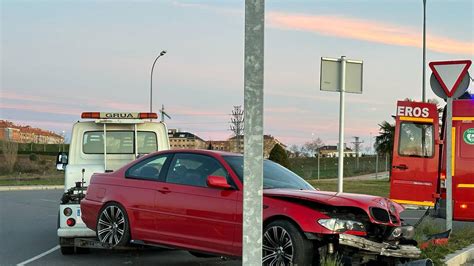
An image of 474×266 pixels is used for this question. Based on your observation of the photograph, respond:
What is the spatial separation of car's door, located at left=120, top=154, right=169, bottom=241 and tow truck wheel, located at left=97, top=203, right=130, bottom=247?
4.6 inches

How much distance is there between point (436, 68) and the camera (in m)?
9.56

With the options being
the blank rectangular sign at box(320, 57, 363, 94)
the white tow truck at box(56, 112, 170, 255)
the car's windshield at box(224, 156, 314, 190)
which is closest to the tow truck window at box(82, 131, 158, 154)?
the white tow truck at box(56, 112, 170, 255)

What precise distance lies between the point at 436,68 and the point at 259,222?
6.98 m

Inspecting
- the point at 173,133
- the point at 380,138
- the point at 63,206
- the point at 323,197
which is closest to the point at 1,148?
the point at 380,138

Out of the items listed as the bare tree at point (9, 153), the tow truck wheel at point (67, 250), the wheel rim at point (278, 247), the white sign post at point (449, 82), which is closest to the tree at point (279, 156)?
the bare tree at point (9, 153)

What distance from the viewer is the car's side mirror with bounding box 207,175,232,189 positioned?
6.96 metres

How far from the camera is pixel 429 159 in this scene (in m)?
11.5

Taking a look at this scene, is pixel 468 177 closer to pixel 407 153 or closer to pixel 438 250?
pixel 407 153

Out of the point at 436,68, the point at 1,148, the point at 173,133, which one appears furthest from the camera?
the point at 1,148

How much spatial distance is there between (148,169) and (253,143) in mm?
4716

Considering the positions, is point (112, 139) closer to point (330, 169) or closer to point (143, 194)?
point (143, 194)

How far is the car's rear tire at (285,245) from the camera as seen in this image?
630 centimetres

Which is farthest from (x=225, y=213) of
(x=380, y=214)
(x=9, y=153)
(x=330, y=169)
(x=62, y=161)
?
(x=330, y=169)

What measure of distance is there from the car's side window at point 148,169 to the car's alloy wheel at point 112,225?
522 mm
